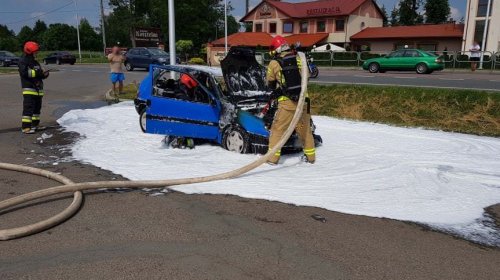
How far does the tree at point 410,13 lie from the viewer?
221ft

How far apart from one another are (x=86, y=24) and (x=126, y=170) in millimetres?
100180

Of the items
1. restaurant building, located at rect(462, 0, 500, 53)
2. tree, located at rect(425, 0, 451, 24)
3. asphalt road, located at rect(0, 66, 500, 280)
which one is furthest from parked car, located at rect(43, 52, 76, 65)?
tree, located at rect(425, 0, 451, 24)

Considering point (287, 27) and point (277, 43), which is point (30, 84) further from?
point (287, 27)

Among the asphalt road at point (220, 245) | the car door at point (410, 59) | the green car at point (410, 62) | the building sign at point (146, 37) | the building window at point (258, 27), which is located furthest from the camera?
the building window at point (258, 27)

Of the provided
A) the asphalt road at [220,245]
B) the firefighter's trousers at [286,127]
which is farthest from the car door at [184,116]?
the asphalt road at [220,245]

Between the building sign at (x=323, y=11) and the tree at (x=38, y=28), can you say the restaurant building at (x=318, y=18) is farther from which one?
the tree at (x=38, y=28)

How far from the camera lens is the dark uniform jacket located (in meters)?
8.74

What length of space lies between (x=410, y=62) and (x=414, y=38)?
25.9 meters

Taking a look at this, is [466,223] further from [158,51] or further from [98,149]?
[158,51]

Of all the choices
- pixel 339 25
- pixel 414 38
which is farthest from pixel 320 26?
pixel 414 38

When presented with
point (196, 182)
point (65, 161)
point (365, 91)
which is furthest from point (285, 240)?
point (365, 91)

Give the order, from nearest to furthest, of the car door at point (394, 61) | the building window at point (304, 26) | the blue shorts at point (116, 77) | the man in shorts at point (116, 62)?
1. the man in shorts at point (116, 62)
2. the blue shorts at point (116, 77)
3. the car door at point (394, 61)
4. the building window at point (304, 26)

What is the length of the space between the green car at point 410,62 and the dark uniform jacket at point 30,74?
19093 millimetres

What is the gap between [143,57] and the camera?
28.6m
